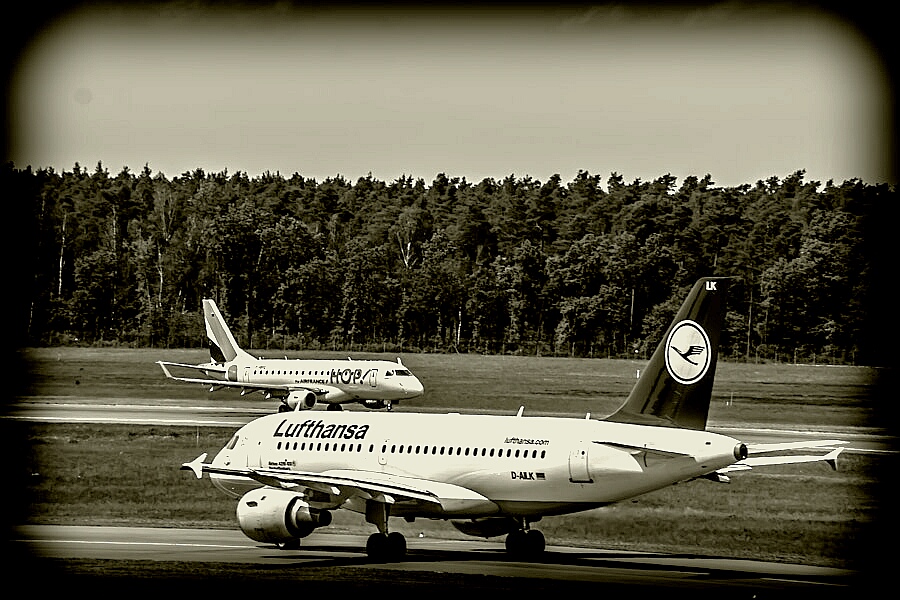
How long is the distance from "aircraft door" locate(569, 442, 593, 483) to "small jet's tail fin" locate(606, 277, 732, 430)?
1.43 m

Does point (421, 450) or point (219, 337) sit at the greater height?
point (219, 337)

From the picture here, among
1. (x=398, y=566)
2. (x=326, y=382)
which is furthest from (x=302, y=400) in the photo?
(x=398, y=566)

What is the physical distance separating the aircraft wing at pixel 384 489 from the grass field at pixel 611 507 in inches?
241

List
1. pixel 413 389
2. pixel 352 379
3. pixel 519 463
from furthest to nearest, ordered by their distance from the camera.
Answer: pixel 352 379, pixel 413 389, pixel 519 463

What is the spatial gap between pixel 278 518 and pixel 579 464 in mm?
8480

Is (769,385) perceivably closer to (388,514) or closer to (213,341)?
(213,341)

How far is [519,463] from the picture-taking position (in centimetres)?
3653

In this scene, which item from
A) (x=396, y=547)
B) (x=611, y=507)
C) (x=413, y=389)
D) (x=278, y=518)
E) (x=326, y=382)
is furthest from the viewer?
(x=326, y=382)

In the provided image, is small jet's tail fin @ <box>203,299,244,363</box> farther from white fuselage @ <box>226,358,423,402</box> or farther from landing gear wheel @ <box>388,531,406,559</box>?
landing gear wheel @ <box>388,531,406,559</box>

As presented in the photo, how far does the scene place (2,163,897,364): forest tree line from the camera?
125438mm

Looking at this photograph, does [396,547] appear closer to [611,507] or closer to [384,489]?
[384,489]

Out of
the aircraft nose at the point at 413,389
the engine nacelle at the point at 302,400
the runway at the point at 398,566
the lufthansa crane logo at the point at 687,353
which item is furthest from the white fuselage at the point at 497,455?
the aircraft nose at the point at 413,389

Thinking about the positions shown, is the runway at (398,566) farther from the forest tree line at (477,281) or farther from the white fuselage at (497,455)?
the forest tree line at (477,281)

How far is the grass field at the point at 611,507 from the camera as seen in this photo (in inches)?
1687
